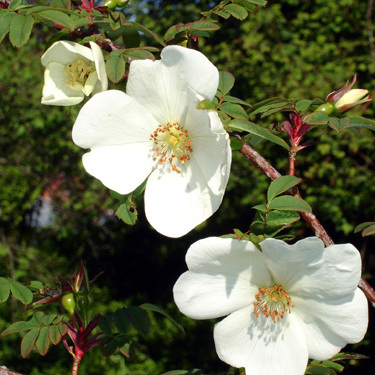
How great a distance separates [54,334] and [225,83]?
67cm

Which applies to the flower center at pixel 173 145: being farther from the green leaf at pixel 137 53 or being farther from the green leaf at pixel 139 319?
the green leaf at pixel 139 319

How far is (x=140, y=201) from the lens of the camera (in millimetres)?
3801

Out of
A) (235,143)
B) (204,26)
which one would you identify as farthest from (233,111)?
(204,26)

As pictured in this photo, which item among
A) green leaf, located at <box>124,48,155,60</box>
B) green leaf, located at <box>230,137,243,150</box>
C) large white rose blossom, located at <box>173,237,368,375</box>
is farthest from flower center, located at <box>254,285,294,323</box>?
green leaf, located at <box>124,48,155,60</box>

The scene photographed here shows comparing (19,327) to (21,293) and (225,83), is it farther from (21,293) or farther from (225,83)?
(225,83)

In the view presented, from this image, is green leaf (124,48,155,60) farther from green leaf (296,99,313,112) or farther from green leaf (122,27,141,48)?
green leaf (296,99,313,112)

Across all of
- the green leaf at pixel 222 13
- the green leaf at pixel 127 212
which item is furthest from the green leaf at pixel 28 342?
the green leaf at pixel 222 13

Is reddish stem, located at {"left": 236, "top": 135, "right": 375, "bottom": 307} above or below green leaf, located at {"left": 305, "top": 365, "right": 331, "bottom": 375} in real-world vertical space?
above

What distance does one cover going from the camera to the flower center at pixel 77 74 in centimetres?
105

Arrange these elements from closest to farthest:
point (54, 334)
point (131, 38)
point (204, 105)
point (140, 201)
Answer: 1. point (204, 105)
2. point (131, 38)
3. point (54, 334)
4. point (140, 201)

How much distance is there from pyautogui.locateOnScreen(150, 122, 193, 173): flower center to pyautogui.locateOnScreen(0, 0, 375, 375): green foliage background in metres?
1.86

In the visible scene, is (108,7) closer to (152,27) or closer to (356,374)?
(152,27)

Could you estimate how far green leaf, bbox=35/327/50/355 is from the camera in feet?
3.91

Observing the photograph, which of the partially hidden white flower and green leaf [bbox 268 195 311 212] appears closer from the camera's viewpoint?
green leaf [bbox 268 195 311 212]
